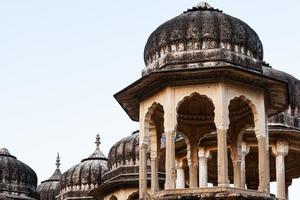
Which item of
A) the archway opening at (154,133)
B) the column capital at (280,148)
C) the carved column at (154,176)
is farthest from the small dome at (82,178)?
the carved column at (154,176)

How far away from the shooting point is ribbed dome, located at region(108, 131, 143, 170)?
29797 millimetres

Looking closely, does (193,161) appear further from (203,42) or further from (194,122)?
(203,42)

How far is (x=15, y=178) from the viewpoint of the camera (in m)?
32.9

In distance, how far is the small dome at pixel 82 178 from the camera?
32781 mm

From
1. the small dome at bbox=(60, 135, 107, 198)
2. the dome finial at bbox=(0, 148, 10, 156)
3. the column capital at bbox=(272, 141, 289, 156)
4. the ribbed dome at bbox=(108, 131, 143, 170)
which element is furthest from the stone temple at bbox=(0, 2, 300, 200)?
the dome finial at bbox=(0, 148, 10, 156)

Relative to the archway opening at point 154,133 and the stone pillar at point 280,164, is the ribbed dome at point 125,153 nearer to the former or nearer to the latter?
the stone pillar at point 280,164

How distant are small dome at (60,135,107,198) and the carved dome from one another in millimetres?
16056

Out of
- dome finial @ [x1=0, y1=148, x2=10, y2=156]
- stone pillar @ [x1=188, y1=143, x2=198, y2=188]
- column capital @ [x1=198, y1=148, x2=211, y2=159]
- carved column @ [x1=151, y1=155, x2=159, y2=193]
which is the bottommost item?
carved column @ [x1=151, y1=155, x2=159, y2=193]

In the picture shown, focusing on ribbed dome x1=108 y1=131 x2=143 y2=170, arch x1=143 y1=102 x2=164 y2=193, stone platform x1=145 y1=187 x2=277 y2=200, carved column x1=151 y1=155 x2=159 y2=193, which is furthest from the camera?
ribbed dome x1=108 y1=131 x2=143 y2=170

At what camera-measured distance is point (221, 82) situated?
16.1 metres

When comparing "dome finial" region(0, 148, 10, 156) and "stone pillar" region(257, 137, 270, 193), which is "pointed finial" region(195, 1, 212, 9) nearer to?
"stone pillar" region(257, 137, 270, 193)

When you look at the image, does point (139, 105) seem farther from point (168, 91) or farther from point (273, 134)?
point (273, 134)

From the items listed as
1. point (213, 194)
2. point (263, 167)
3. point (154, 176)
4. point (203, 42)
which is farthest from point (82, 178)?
point (213, 194)

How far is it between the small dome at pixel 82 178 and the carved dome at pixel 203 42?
16.1m
